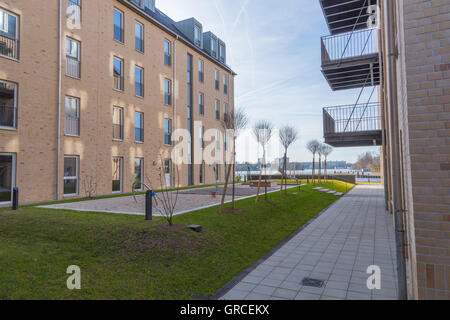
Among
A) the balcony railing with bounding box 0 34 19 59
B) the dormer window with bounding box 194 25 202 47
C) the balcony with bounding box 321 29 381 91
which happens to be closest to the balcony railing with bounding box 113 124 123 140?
the balcony railing with bounding box 0 34 19 59

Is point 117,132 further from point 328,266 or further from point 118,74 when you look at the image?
point 328,266

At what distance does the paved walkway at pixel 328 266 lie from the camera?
161 inches

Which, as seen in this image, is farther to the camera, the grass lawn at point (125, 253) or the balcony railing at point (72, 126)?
the balcony railing at point (72, 126)

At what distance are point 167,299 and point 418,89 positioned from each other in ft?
12.8

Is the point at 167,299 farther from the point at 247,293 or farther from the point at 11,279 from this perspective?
the point at 11,279

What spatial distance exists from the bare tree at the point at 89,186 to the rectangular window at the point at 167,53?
37.1 ft

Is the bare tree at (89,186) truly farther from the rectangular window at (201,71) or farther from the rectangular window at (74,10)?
the rectangular window at (201,71)

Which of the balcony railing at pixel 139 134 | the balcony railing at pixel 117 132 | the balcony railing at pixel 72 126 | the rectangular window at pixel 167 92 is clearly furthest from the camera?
the rectangular window at pixel 167 92

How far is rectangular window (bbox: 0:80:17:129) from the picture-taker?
38.8 feet

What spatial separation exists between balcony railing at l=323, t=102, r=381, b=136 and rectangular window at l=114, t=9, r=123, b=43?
13.4m

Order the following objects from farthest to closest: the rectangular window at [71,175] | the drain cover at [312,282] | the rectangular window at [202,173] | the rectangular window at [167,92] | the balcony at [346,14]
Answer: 1. the rectangular window at [202,173]
2. the rectangular window at [167,92]
3. the rectangular window at [71,175]
4. the balcony at [346,14]
5. the drain cover at [312,282]

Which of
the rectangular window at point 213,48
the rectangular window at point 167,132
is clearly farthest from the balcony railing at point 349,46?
the rectangular window at point 213,48

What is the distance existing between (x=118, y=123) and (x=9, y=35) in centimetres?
678

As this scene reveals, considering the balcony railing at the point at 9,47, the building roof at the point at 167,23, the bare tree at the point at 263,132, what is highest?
the building roof at the point at 167,23
